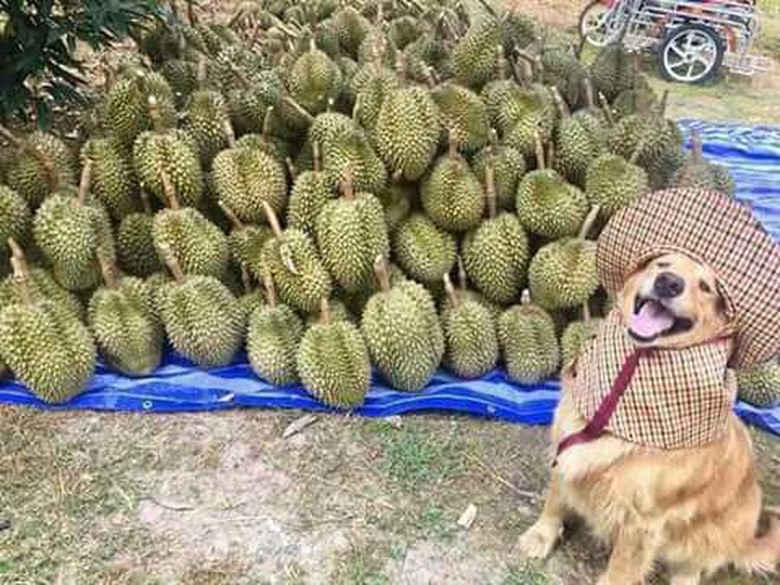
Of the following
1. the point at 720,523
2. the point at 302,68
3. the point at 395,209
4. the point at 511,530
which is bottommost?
the point at 511,530

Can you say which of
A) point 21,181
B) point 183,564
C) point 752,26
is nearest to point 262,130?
point 21,181

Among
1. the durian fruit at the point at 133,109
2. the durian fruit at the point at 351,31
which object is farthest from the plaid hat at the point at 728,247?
the durian fruit at the point at 351,31

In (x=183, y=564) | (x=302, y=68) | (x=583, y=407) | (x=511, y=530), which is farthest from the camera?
(x=302, y=68)

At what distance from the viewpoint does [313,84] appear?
313 cm

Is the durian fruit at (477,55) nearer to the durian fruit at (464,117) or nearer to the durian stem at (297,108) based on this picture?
the durian fruit at (464,117)

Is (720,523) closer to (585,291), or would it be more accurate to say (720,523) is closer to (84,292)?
(585,291)

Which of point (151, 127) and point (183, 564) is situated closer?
point (183, 564)

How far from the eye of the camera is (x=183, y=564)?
2.31 metres

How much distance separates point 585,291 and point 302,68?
1.38m

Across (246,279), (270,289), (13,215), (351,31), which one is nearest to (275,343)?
(270,289)

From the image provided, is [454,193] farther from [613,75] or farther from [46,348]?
[46,348]

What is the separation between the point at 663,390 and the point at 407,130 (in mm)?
1357

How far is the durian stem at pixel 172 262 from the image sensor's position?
2.68 m

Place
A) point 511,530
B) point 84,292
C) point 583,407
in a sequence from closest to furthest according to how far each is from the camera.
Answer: point 583,407
point 511,530
point 84,292
